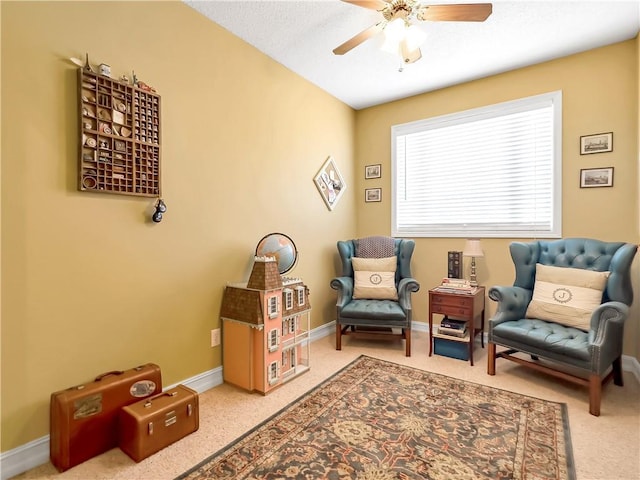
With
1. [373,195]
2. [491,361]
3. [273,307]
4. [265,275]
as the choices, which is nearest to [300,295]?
[273,307]

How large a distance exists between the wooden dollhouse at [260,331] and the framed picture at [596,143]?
2.91m

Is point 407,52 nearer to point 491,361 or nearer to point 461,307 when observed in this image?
point 461,307

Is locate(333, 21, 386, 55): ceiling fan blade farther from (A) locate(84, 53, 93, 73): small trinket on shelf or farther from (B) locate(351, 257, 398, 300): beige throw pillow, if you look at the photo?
(B) locate(351, 257, 398, 300): beige throw pillow

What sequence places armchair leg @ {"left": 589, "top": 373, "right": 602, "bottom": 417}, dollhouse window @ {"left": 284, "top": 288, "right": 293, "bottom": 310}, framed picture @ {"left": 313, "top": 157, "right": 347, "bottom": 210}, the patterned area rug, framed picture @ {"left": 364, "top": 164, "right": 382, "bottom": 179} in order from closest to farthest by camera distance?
the patterned area rug → armchair leg @ {"left": 589, "top": 373, "right": 602, "bottom": 417} → dollhouse window @ {"left": 284, "top": 288, "right": 293, "bottom": 310} → framed picture @ {"left": 313, "top": 157, "right": 347, "bottom": 210} → framed picture @ {"left": 364, "top": 164, "right": 382, "bottom": 179}

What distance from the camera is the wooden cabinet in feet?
5.84

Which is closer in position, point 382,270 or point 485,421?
point 485,421

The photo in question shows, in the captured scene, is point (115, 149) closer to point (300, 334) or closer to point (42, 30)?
point (42, 30)

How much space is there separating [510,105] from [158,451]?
4027 mm

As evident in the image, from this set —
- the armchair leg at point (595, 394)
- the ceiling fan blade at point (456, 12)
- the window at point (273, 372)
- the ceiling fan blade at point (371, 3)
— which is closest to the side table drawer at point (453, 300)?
the armchair leg at point (595, 394)

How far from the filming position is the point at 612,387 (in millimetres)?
2406

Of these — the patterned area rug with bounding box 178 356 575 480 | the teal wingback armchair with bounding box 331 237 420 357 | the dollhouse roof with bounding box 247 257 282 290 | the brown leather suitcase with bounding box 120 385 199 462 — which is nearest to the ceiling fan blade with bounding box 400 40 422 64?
the dollhouse roof with bounding box 247 257 282 290

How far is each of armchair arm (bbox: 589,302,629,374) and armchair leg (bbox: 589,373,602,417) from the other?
0.18 feet

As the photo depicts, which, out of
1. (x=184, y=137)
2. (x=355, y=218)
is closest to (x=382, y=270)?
(x=355, y=218)

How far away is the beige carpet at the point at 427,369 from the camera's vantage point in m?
1.59
